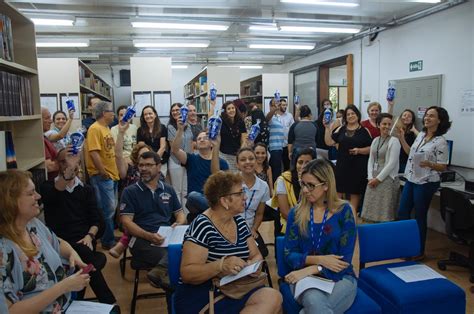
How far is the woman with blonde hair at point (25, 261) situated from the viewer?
5.03 ft

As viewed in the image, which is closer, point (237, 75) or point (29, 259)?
point (29, 259)

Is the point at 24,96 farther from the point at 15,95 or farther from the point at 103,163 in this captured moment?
the point at 103,163

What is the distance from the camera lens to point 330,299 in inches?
78.5

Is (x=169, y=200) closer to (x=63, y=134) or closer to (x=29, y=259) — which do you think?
(x=29, y=259)

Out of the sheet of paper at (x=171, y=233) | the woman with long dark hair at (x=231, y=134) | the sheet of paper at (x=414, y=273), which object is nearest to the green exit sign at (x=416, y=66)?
the woman with long dark hair at (x=231, y=134)

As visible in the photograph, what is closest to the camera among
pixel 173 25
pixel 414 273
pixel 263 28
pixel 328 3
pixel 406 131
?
pixel 414 273

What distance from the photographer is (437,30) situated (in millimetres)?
4988

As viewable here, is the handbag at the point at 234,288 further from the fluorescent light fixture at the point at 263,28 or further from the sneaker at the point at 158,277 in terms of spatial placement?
the fluorescent light fixture at the point at 263,28

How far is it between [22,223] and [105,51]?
8142 millimetres

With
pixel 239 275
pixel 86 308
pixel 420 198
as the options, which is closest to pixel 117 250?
pixel 86 308

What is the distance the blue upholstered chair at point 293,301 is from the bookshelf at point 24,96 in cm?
175

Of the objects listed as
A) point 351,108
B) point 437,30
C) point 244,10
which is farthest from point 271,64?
point 351,108

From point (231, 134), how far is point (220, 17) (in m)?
2.09

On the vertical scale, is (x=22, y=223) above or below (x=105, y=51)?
below
